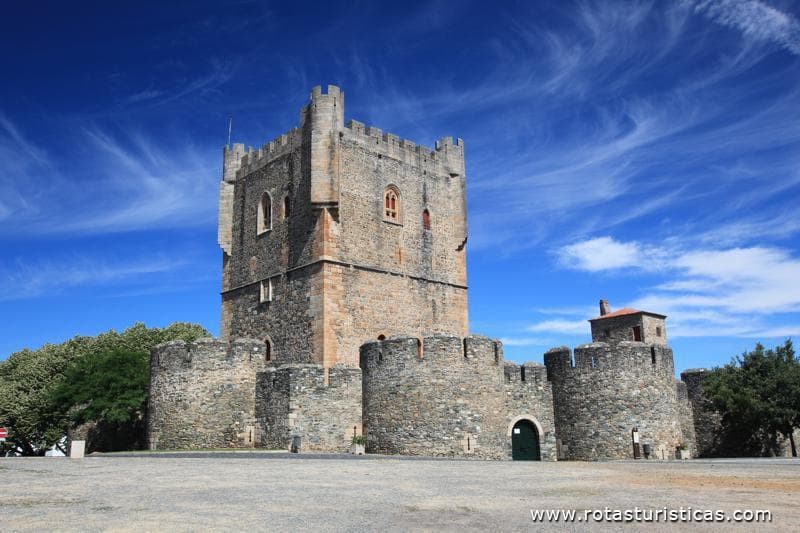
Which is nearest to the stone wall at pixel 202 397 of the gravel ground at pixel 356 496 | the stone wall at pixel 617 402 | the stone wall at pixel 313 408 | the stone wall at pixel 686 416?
the stone wall at pixel 313 408

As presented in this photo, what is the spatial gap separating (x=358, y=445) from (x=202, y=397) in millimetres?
5718

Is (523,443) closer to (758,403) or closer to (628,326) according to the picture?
(758,403)

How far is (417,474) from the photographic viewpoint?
569 inches

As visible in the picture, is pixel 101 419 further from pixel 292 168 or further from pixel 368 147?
pixel 368 147

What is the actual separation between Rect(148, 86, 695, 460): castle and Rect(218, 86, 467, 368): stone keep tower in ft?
0.21

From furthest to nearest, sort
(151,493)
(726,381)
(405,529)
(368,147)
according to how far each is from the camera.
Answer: (368,147) → (726,381) → (151,493) → (405,529)

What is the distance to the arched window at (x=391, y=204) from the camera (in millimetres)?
31062

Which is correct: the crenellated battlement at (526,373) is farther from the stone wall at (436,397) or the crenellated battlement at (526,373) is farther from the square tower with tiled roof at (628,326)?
the square tower with tiled roof at (628,326)

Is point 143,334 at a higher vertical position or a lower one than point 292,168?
lower

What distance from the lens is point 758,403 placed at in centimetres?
2466

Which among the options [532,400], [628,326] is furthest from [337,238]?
[628,326]

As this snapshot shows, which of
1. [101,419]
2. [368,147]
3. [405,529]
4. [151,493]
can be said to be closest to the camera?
[405,529]

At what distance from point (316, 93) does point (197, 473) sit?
755 inches

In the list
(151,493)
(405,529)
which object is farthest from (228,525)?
(151,493)
